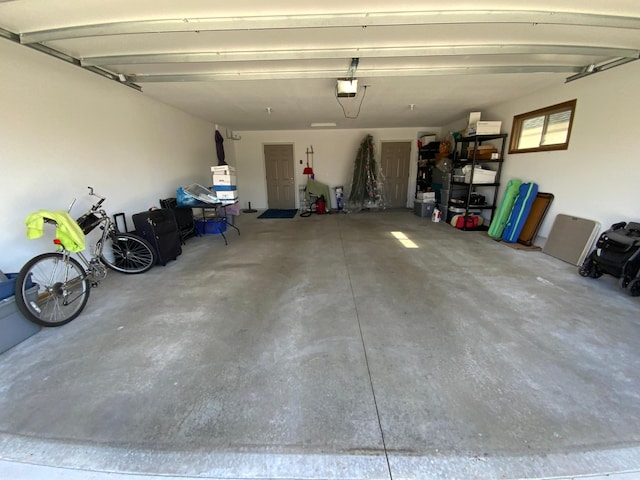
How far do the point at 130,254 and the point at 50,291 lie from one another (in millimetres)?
1123

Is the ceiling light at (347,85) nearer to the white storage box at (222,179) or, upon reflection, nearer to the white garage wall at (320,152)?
the white storage box at (222,179)

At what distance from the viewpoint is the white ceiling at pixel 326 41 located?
75.2 inches

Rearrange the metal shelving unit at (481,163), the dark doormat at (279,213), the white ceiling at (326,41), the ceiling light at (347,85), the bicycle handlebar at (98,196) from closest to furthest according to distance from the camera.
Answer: the white ceiling at (326,41)
the bicycle handlebar at (98,196)
the ceiling light at (347,85)
the metal shelving unit at (481,163)
the dark doormat at (279,213)

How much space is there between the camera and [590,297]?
8.77ft

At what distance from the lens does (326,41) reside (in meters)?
2.46

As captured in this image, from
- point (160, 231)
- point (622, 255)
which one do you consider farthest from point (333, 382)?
point (622, 255)

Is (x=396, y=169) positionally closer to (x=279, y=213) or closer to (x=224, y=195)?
(x=279, y=213)

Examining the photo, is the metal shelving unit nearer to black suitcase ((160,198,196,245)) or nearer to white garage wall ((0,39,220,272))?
black suitcase ((160,198,196,245))

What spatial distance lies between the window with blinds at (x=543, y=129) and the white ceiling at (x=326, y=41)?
1.42ft

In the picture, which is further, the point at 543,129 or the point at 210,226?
the point at 210,226

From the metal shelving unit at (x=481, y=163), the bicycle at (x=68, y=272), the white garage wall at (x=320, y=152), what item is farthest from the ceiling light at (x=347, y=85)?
the white garage wall at (x=320, y=152)

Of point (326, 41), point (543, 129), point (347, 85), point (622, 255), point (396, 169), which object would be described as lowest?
point (622, 255)

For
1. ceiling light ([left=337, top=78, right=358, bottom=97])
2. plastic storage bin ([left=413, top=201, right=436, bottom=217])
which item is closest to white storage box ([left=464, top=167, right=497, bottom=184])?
plastic storage bin ([left=413, top=201, right=436, bottom=217])

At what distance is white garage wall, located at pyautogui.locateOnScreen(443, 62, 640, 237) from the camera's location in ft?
9.96
